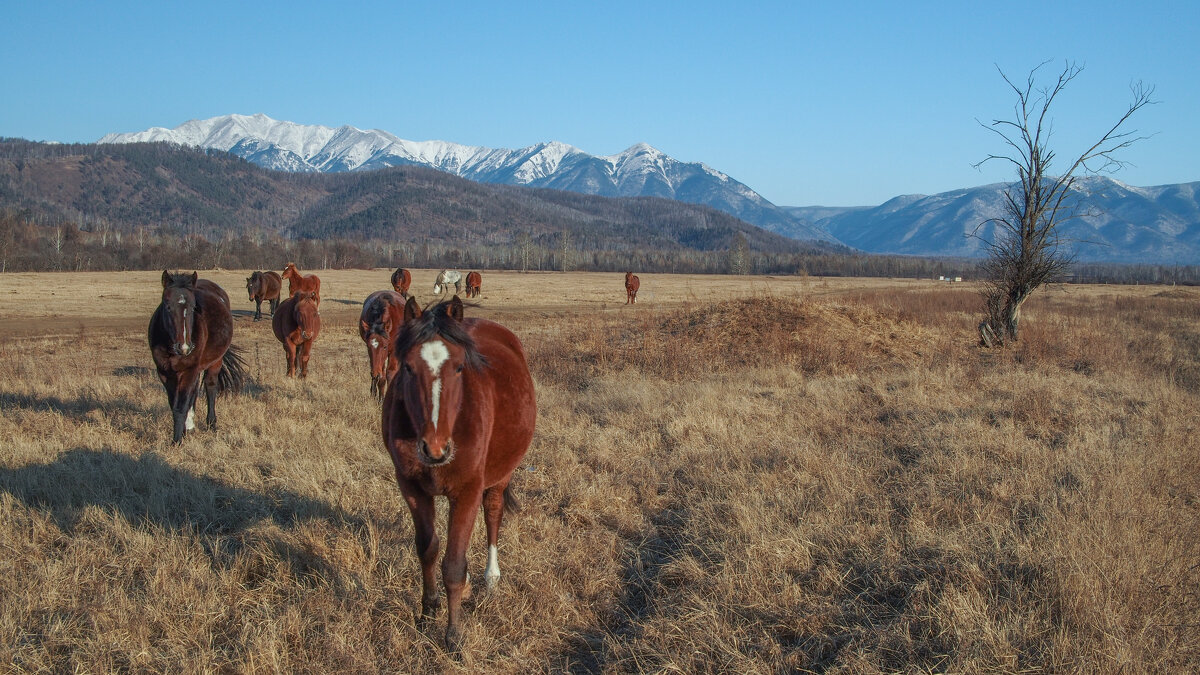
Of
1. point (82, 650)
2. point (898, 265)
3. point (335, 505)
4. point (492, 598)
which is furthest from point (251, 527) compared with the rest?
point (898, 265)

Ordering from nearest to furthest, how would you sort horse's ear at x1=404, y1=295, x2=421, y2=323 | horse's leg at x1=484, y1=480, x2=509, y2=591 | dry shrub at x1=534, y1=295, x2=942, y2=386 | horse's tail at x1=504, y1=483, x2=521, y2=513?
horse's ear at x1=404, y1=295, x2=421, y2=323, horse's leg at x1=484, y1=480, x2=509, y2=591, horse's tail at x1=504, y1=483, x2=521, y2=513, dry shrub at x1=534, y1=295, x2=942, y2=386

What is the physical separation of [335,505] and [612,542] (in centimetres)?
255

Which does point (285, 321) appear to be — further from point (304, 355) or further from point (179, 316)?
point (179, 316)

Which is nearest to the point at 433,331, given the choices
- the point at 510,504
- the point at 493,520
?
the point at 493,520

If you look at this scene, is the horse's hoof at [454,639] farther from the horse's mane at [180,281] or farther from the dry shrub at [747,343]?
the dry shrub at [747,343]

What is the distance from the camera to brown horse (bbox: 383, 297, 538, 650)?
348cm

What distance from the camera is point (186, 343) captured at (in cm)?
777

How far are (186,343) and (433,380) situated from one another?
5.92 m

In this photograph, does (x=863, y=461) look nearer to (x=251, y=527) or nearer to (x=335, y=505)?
(x=335, y=505)

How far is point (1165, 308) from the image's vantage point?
3359 centimetres

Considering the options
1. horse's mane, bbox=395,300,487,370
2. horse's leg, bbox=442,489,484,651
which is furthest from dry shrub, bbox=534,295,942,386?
horse's mane, bbox=395,300,487,370

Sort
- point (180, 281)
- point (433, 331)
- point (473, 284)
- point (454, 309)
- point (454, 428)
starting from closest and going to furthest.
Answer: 1. point (433, 331)
2. point (454, 428)
3. point (454, 309)
4. point (180, 281)
5. point (473, 284)

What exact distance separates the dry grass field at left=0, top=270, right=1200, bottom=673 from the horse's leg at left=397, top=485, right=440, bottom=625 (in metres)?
0.19

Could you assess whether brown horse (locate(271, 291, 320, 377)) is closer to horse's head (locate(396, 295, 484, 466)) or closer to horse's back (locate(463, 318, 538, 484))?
horse's back (locate(463, 318, 538, 484))
